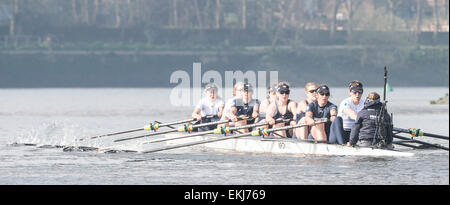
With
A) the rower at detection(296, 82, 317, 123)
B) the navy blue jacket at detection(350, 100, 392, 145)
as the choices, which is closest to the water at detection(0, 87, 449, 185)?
the navy blue jacket at detection(350, 100, 392, 145)

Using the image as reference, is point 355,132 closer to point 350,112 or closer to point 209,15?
point 350,112

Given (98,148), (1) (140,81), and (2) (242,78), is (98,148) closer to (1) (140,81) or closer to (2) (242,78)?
(1) (140,81)

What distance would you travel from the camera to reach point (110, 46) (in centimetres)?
10969

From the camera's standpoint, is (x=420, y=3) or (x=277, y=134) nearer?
(x=277, y=134)

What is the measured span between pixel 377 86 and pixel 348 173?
8657cm

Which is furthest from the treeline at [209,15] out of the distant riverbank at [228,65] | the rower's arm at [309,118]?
the rower's arm at [309,118]

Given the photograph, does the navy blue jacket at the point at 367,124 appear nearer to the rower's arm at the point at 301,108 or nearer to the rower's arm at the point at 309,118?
the rower's arm at the point at 309,118

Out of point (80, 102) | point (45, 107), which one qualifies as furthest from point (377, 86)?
point (45, 107)

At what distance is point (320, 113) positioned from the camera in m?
28.3

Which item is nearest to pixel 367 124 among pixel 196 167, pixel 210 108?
pixel 196 167

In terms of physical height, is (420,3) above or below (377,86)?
above

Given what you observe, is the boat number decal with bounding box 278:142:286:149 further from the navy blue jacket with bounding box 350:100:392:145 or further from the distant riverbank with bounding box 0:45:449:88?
the distant riverbank with bounding box 0:45:449:88
